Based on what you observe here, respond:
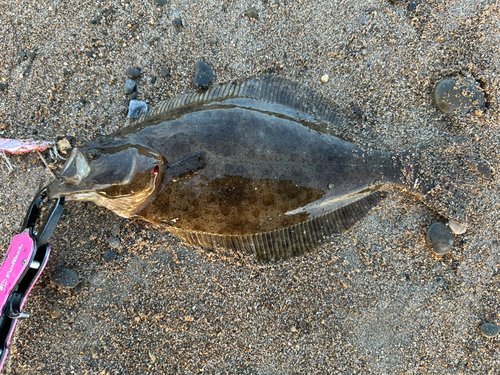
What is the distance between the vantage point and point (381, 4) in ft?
11.5

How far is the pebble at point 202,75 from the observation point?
3.36m

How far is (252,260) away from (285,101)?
1.64 metres

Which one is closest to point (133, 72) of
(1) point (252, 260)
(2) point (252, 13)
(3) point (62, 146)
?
(3) point (62, 146)

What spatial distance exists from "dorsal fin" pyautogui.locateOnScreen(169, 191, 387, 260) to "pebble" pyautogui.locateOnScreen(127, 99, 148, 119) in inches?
49.8

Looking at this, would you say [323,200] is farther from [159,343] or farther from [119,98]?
[119,98]

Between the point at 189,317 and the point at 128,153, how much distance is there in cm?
171

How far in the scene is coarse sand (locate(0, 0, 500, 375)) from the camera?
315 cm

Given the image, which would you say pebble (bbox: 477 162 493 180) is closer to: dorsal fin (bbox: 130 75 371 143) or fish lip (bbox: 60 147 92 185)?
dorsal fin (bbox: 130 75 371 143)

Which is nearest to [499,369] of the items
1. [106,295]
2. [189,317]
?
[189,317]

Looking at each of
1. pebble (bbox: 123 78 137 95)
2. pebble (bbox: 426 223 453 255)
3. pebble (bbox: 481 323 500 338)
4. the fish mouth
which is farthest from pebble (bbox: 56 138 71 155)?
pebble (bbox: 481 323 500 338)

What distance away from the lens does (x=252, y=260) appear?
3.25 metres

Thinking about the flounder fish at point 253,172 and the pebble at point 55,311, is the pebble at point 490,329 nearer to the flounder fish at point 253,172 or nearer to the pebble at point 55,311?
the flounder fish at point 253,172

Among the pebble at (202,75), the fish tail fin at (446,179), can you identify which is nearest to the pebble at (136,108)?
the pebble at (202,75)

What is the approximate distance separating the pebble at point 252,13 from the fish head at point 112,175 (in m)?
1.88
